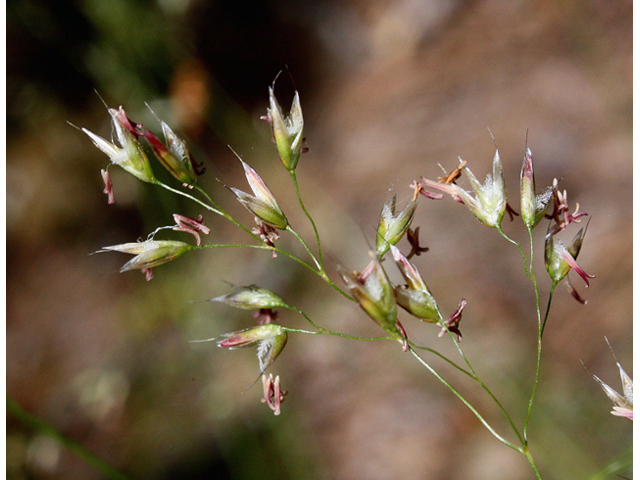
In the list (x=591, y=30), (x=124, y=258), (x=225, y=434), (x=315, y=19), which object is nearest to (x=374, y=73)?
(x=315, y=19)

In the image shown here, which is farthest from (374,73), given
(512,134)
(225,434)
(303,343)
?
(225,434)

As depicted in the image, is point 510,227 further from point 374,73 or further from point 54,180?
point 54,180

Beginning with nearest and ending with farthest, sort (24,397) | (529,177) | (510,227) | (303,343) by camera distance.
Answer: (529,177), (510,227), (303,343), (24,397)

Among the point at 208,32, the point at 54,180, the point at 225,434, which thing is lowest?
the point at 225,434

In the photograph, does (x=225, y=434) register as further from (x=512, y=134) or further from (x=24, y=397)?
(x=512, y=134)

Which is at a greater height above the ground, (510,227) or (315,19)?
(315,19)

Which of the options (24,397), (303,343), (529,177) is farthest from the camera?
(24,397)

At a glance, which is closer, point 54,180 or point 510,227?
point 510,227
